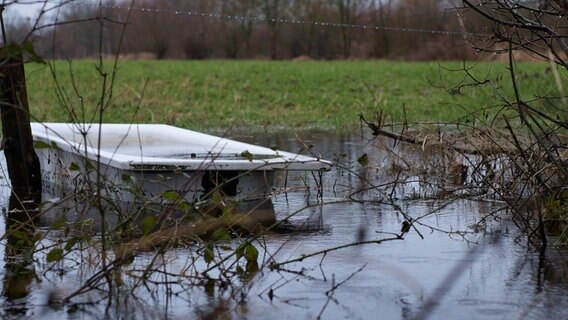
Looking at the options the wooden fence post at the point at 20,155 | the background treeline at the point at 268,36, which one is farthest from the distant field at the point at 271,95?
the background treeline at the point at 268,36

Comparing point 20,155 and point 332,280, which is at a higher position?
point 20,155

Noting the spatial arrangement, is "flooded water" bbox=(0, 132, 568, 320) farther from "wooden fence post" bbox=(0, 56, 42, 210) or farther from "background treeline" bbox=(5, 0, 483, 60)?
"background treeline" bbox=(5, 0, 483, 60)

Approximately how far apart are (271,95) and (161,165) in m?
13.4

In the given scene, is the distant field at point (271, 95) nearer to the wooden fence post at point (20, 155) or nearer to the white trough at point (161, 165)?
the white trough at point (161, 165)

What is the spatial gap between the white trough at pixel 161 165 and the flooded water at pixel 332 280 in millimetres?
390

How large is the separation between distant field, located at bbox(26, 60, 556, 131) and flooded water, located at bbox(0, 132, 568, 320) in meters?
7.66

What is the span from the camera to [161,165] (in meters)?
6.78

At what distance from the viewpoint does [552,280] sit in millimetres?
5062

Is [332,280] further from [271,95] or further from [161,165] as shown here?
[271,95]

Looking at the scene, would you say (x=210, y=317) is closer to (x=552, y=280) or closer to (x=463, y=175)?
(x=552, y=280)

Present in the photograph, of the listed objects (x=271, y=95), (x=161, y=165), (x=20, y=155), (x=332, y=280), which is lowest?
(x=271, y=95)

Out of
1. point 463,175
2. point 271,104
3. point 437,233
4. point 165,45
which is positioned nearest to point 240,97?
point 271,104

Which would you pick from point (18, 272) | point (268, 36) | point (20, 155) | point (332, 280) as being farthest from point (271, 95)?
point (268, 36)

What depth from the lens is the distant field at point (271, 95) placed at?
16375mm
